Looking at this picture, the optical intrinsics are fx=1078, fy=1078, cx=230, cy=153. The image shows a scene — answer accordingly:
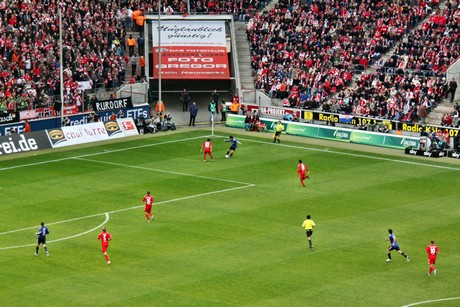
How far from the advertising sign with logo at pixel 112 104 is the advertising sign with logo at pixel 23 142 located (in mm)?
7636

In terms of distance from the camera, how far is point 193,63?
297ft

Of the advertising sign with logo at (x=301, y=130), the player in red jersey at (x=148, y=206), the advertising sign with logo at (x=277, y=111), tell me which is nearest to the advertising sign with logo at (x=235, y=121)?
the advertising sign with logo at (x=277, y=111)

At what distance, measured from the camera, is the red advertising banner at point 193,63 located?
89500 millimetres

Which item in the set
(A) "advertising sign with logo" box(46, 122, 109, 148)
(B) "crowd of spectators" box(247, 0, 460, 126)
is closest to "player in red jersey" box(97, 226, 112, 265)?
(A) "advertising sign with logo" box(46, 122, 109, 148)

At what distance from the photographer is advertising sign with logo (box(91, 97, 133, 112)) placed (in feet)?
262

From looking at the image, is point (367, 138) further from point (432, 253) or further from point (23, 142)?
point (432, 253)

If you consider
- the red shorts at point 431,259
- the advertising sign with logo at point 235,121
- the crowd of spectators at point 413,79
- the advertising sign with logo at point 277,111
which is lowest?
the advertising sign with logo at point 235,121

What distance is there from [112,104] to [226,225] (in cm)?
3088

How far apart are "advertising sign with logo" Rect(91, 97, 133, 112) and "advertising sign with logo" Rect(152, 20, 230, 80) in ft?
22.7

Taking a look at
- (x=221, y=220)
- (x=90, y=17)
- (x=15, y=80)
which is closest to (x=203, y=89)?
(x=90, y=17)

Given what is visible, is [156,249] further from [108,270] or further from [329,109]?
[329,109]

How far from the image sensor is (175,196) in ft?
194

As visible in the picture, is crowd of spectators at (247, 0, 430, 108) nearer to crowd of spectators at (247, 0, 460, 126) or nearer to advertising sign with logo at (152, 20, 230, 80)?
crowd of spectators at (247, 0, 460, 126)

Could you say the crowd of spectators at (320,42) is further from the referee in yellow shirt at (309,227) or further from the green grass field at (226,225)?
the referee in yellow shirt at (309,227)
